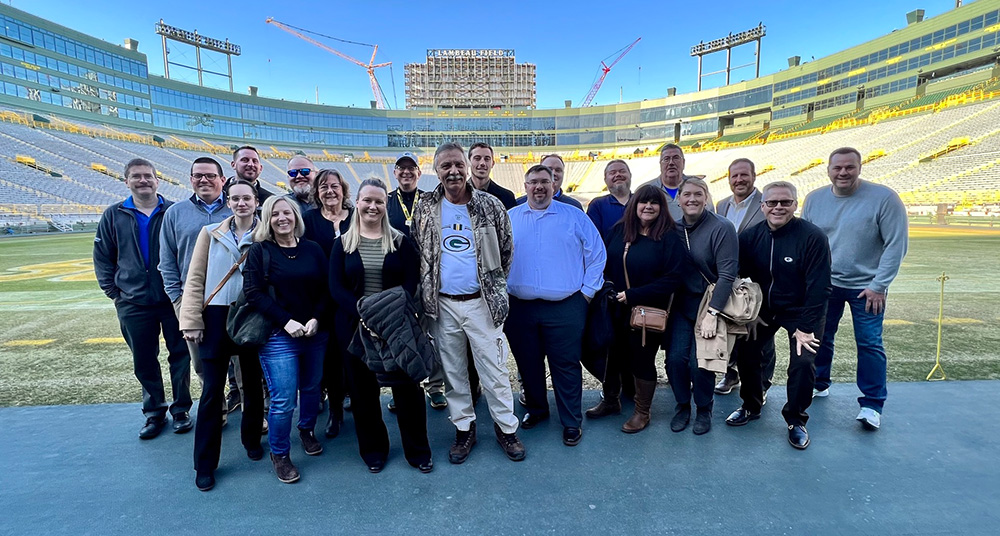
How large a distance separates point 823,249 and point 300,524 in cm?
327

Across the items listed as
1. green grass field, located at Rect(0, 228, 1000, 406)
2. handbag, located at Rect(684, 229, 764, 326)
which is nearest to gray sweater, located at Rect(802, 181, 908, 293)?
handbag, located at Rect(684, 229, 764, 326)

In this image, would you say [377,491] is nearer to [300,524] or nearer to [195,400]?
Answer: [300,524]

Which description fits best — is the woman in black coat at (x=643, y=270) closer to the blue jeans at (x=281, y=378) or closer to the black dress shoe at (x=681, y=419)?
the black dress shoe at (x=681, y=419)

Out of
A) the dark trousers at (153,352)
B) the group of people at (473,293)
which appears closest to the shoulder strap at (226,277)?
the group of people at (473,293)

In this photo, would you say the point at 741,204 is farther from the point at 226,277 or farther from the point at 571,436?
the point at 226,277

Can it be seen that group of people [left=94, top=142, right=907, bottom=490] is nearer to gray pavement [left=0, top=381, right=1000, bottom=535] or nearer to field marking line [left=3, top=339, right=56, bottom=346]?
gray pavement [left=0, top=381, right=1000, bottom=535]

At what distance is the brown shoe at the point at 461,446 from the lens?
2717 millimetres

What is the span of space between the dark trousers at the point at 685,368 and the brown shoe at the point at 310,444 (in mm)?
2263

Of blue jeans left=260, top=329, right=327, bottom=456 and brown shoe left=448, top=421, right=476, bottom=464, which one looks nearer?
blue jeans left=260, top=329, right=327, bottom=456

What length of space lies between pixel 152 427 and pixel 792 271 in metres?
4.32

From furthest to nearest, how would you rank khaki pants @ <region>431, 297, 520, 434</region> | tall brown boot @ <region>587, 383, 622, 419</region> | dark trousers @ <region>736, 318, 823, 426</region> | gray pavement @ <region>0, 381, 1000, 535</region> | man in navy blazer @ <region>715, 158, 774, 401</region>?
man in navy blazer @ <region>715, 158, 774, 401</region>, tall brown boot @ <region>587, 383, 622, 419</region>, dark trousers @ <region>736, 318, 823, 426</region>, khaki pants @ <region>431, 297, 520, 434</region>, gray pavement @ <region>0, 381, 1000, 535</region>

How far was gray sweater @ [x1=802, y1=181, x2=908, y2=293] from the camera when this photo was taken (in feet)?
9.77

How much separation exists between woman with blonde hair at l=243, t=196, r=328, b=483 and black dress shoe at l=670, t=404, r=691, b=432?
2.38 m

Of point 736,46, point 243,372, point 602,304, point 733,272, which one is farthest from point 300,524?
point 736,46
